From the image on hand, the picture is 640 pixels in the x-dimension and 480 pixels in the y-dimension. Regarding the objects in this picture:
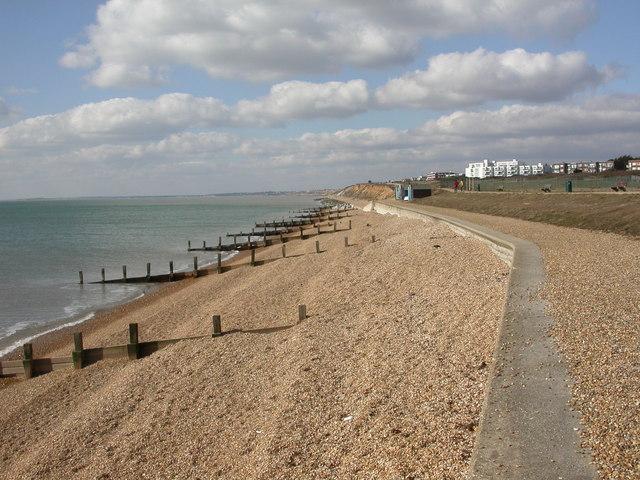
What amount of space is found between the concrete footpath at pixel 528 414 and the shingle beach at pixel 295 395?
336 millimetres

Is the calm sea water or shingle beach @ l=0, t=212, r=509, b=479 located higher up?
shingle beach @ l=0, t=212, r=509, b=479

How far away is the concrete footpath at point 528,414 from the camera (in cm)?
444

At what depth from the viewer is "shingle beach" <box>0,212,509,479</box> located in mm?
6156

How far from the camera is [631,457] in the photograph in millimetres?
4457

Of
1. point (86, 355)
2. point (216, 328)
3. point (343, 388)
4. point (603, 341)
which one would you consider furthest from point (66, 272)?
point (603, 341)

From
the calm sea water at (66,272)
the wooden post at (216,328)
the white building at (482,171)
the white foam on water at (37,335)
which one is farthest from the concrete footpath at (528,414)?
the white building at (482,171)

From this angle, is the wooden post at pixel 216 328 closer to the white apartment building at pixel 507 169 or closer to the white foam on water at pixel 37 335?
the white foam on water at pixel 37 335

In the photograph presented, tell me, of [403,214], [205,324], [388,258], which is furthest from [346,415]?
[403,214]

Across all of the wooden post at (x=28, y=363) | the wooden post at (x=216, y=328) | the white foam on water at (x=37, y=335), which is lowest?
the white foam on water at (x=37, y=335)

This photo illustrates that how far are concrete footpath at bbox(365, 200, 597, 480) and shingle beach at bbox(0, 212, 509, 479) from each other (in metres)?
0.34

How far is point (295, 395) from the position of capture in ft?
27.2

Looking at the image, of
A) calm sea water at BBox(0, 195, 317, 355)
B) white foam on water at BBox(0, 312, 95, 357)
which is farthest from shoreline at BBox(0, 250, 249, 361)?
calm sea water at BBox(0, 195, 317, 355)

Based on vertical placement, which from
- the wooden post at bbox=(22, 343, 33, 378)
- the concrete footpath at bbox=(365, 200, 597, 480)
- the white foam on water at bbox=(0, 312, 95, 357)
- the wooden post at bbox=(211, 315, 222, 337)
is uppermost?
the concrete footpath at bbox=(365, 200, 597, 480)

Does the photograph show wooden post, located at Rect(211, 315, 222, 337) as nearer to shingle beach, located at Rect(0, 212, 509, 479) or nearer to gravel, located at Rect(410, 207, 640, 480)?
shingle beach, located at Rect(0, 212, 509, 479)
